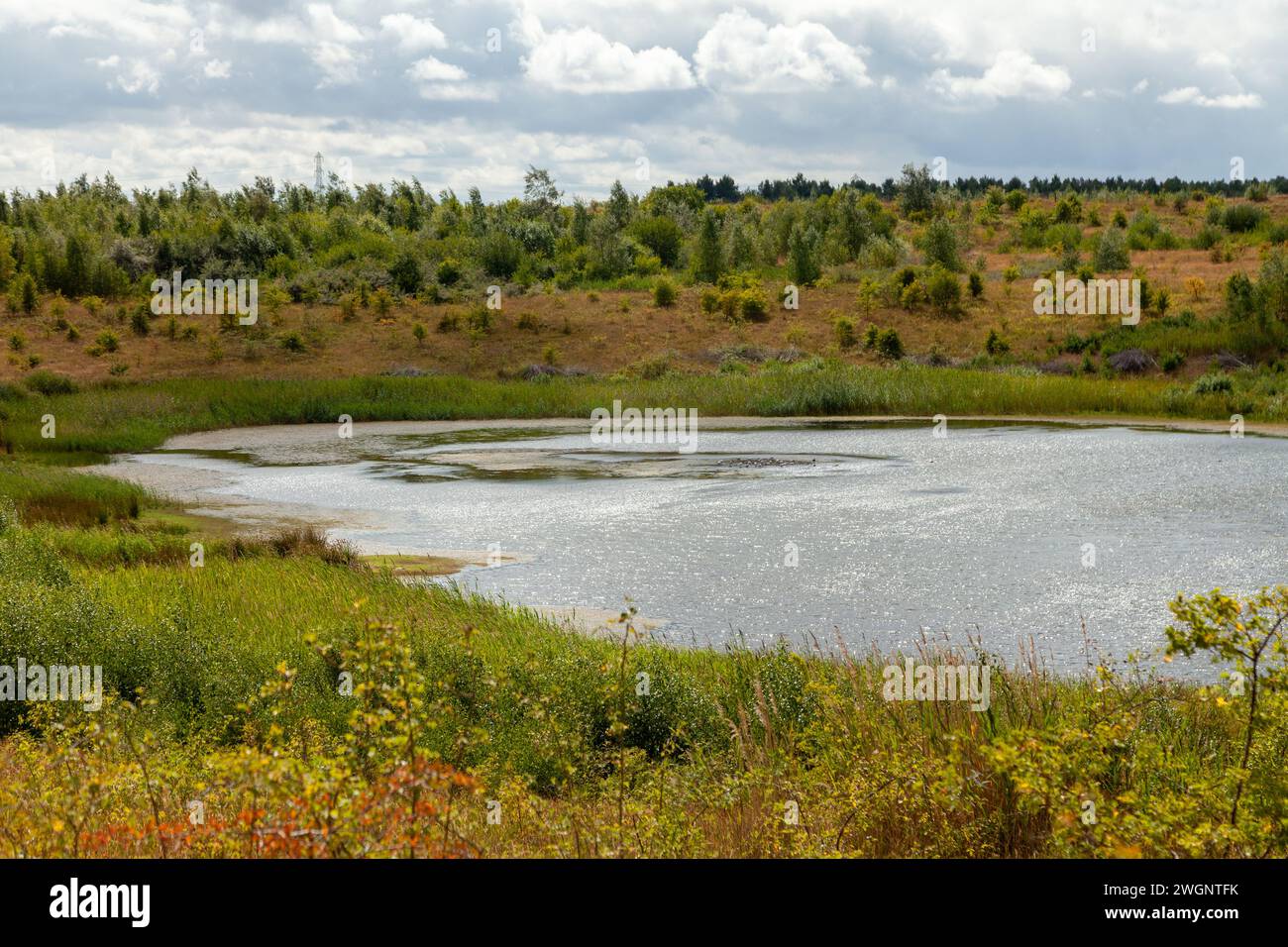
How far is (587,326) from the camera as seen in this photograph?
170ft

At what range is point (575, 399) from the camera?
4131 centimetres

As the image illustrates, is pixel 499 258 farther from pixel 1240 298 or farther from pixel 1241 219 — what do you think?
pixel 1241 219

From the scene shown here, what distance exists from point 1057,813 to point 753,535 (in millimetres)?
13807

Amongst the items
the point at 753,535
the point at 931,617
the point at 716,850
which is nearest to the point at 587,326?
the point at 753,535

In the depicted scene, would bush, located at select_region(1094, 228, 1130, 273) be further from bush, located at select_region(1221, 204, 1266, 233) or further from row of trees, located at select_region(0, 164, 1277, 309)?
bush, located at select_region(1221, 204, 1266, 233)

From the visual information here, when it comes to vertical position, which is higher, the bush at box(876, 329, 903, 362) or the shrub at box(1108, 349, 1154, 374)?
the bush at box(876, 329, 903, 362)

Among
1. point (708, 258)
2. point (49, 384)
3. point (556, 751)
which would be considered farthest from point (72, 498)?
point (708, 258)

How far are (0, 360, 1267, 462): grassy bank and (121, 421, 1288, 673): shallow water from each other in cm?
379

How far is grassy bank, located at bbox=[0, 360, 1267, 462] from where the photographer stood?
3466 centimetres

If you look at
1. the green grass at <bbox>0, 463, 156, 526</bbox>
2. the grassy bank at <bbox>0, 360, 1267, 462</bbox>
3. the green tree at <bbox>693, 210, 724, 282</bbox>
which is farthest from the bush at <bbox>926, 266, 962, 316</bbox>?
the green grass at <bbox>0, 463, 156, 526</bbox>

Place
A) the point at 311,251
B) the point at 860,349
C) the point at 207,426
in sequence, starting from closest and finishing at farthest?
the point at 207,426, the point at 860,349, the point at 311,251

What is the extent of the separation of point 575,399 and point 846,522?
22.8 metres

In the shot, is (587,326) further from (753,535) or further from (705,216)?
(753,535)
